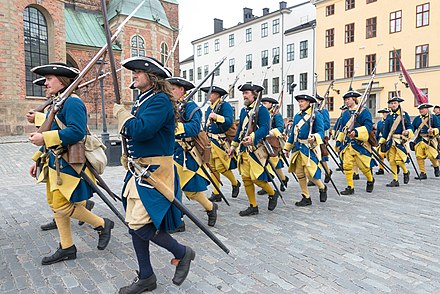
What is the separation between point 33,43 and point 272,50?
26773mm

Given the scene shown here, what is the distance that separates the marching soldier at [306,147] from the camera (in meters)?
6.51

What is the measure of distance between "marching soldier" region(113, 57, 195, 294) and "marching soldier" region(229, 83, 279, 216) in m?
2.60

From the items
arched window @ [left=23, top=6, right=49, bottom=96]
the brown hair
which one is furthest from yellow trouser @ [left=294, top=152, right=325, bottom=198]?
arched window @ [left=23, top=6, right=49, bottom=96]

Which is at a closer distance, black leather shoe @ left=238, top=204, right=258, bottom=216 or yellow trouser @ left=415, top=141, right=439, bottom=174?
black leather shoe @ left=238, top=204, right=258, bottom=216

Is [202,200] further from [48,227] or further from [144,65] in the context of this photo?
[144,65]

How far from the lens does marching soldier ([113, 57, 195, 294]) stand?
309 centimetres

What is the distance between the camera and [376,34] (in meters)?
33.6

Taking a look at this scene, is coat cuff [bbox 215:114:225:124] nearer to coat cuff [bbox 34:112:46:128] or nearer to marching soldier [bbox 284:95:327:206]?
marching soldier [bbox 284:95:327:206]

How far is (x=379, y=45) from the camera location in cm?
3338

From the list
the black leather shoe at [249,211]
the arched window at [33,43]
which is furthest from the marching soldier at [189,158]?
the arched window at [33,43]

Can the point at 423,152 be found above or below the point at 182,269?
above

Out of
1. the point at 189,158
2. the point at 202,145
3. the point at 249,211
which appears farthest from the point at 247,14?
the point at 189,158

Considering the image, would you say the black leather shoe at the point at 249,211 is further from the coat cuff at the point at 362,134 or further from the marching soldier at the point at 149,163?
the coat cuff at the point at 362,134

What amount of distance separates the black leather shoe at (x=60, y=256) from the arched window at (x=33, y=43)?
24165 millimetres
